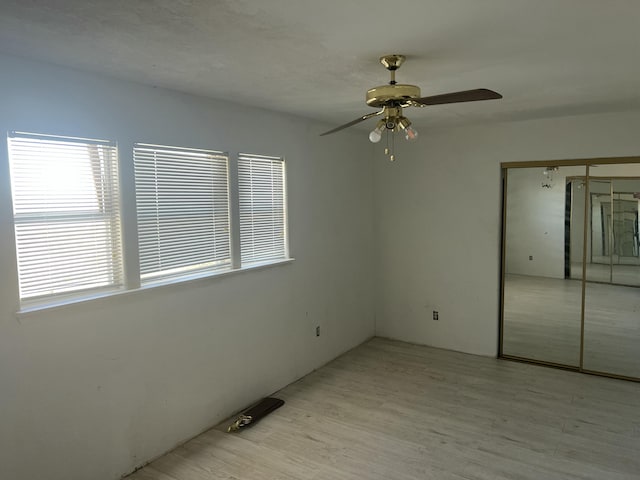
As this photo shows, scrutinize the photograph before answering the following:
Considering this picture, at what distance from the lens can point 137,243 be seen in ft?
9.51

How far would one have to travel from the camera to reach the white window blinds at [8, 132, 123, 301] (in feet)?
7.77

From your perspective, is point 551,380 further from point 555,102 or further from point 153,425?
point 153,425

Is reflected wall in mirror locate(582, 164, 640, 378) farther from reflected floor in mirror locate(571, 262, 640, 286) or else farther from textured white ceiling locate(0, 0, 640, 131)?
textured white ceiling locate(0, 0, 640, 131)

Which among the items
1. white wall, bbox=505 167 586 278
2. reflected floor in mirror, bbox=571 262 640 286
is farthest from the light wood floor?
white wall, bbox=505 167 586 278

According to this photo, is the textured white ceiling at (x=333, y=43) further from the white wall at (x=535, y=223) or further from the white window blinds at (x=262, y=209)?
the white wall at (x=535, y=223)

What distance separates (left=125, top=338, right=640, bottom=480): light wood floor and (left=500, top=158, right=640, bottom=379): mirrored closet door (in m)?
0.30

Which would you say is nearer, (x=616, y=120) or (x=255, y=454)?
(x=255, y=454)

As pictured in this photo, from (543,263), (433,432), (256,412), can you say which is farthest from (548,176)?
(256,412)

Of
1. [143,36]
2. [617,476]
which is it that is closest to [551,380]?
[617,476]

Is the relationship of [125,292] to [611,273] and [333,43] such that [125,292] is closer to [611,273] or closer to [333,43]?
[333,43]

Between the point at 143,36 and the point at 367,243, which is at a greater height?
the point at 143,36

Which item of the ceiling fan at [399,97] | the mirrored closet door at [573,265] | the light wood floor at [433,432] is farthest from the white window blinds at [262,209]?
the mirrored closet door at [573,265]

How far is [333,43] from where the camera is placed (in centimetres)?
214

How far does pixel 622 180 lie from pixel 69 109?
4.59 m
